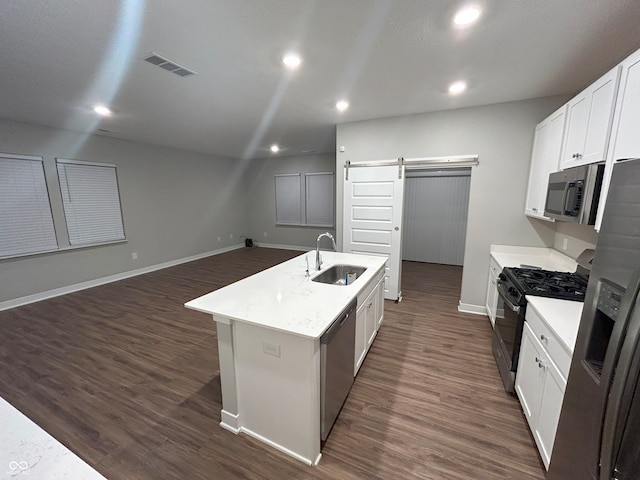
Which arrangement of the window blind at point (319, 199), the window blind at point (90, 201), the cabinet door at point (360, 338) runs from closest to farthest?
the cabinet door at point (360, 338)
the window blind at point (90, 201)
the window blind at point (319, 199)

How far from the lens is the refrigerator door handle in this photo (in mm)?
715

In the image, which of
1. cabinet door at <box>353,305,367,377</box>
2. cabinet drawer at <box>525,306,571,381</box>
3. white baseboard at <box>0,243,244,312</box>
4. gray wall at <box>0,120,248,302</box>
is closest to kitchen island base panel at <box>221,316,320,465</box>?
cabinet door at <box>353,305,367,377</box>

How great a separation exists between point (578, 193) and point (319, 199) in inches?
223

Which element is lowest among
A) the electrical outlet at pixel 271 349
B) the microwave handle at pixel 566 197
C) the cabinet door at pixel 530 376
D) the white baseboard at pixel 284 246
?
the white baseboard at pixel 284 246

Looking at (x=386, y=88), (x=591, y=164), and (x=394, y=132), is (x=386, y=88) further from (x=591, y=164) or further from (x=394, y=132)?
(x=591, y=164)

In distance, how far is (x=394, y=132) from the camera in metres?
3.64

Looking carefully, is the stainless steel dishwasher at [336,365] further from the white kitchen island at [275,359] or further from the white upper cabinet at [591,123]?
the white upper cabinet at [591,123]

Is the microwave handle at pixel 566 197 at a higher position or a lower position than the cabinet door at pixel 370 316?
higher

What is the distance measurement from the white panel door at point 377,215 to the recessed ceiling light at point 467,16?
Result: 6.62ft

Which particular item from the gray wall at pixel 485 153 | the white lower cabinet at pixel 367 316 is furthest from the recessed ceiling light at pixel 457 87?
the white lower cabinet at pixel 367 316

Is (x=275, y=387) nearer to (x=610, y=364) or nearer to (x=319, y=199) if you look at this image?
(x=610, y=364)

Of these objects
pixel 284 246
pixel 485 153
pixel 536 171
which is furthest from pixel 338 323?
pixel 284 246

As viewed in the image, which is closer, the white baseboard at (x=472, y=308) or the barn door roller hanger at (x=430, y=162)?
the barn door roller hanger at (x=430, y=162)

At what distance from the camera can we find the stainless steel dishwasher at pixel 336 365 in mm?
1585
